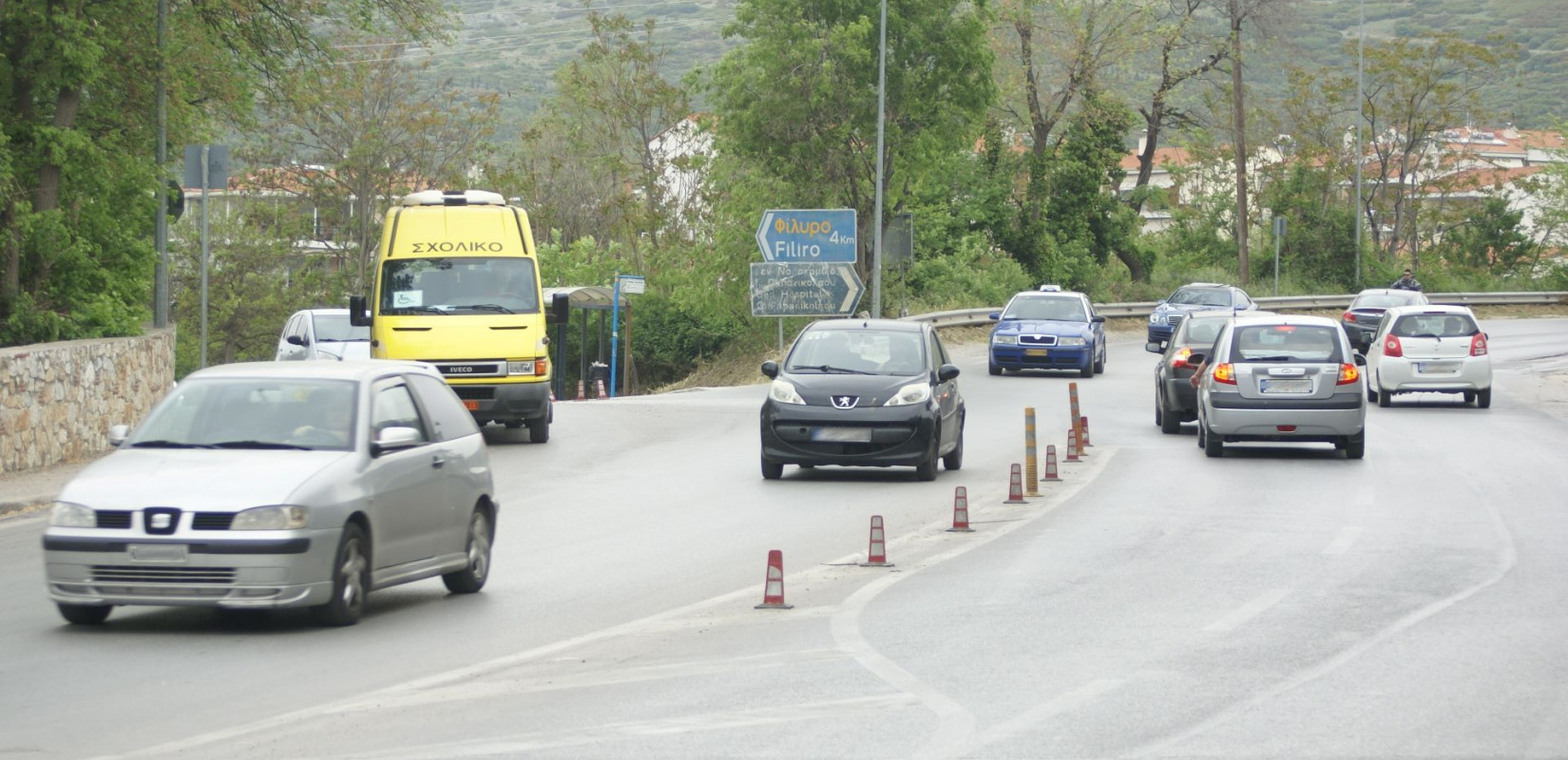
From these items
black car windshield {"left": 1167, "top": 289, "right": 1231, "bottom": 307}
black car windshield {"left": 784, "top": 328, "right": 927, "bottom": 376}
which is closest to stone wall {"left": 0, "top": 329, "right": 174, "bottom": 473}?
black car windshield {"left": 784, "top": 328, "right": 927, "bottom": 376}

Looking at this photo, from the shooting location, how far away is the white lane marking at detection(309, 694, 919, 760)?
719 cm

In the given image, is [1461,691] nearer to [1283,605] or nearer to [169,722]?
[1283,605]

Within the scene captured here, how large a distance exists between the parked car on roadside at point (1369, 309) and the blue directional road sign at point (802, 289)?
38.4 ft

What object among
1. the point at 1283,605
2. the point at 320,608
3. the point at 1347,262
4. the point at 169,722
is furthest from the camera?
the point at 1347,262

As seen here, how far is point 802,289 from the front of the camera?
41.6 m

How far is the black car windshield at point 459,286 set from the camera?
23.1 meters

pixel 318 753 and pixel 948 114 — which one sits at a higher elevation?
pixel 948 114

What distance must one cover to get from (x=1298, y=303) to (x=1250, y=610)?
174 ft

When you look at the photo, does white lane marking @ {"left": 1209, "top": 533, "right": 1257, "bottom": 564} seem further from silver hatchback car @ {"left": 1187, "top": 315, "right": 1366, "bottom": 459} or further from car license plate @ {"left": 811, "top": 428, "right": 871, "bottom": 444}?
silver hatchback car @ {"left": 1187, "top": 315, "right": 1366, "bottom": 459}

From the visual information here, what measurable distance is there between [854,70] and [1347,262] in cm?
2828

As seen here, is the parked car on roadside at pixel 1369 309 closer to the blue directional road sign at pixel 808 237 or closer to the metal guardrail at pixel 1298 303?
the metal guardrail at pixel 1298 303

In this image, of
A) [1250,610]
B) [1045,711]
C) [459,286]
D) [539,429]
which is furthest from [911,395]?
[1045,711]

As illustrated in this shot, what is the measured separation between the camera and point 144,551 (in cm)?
980

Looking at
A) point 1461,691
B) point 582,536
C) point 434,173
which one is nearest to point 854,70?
point 434,173
